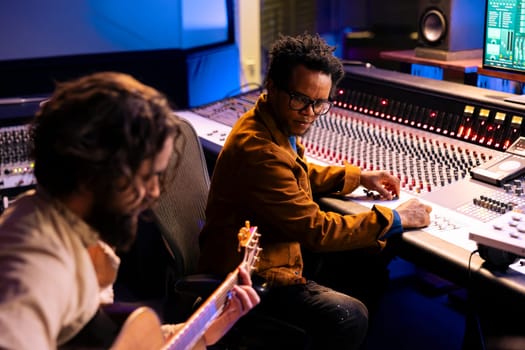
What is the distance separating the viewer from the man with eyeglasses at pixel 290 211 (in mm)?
1854

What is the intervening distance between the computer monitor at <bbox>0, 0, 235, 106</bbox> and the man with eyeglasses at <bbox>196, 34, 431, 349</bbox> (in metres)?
1.73

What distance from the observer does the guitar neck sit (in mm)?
1385

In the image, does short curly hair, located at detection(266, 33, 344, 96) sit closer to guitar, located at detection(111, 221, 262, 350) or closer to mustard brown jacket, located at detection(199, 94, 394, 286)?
mustard brown jacket, located at detection(199, 94, 394, 286)

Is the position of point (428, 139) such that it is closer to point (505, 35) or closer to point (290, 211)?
A: point (505, 35)

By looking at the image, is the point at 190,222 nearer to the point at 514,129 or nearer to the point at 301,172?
the point at 301,172

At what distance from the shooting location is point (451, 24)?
3.09 meters

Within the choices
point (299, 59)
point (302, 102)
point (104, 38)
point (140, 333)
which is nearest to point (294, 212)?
point (302, 102)

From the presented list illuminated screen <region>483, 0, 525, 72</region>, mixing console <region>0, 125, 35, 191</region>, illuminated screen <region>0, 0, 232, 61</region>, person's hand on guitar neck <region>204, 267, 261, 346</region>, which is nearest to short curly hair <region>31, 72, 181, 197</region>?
person's hand on guitar neck <region>204, 267, 261, 346</region>

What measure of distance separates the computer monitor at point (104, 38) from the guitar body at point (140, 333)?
2.26 meters

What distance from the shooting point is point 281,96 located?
1.93m

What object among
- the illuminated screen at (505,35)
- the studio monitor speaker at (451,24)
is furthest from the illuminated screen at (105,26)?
the illuminated screen at (505,35)

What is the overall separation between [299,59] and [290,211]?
1.42 ft

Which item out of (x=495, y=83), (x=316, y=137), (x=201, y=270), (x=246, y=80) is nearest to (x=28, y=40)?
(x=246, y=80)

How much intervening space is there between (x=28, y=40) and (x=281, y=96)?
6.75ft
